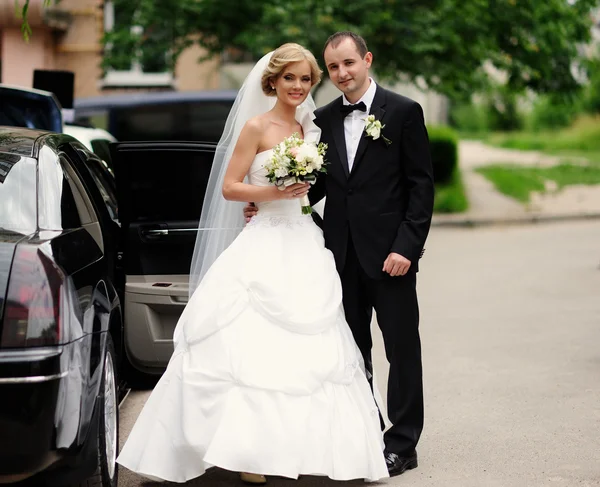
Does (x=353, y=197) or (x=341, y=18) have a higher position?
(x=341, y=18)

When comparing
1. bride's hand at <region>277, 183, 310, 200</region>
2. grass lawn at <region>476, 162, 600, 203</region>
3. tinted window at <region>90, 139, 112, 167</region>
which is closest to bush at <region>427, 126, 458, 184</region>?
grass lawn at <region>476, 162, 600, 203</region>

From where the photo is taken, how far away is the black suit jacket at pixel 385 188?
468cm

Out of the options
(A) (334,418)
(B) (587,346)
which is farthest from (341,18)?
(A) (334,418)

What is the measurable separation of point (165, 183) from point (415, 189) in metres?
1.89

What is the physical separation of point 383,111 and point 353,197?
425mm

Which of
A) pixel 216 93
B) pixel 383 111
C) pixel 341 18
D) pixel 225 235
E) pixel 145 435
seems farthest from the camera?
pixel 341 18

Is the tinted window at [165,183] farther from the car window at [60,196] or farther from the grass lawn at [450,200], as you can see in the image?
the grass lawn at [450,200]

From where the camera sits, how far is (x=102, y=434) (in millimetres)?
4121

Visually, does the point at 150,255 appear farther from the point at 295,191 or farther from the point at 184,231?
the point at 295,191

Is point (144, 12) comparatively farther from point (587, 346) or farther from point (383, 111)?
point (383, 111)

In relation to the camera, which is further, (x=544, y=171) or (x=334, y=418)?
(x=544, y=171)

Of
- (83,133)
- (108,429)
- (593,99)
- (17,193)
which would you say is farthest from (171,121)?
(593,99)

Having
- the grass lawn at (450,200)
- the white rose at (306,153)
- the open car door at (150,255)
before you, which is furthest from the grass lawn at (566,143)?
the white rose at (306,153)

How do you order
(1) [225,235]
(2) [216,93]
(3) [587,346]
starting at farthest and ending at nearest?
(2) [216,93] < (3) [587,346] < (1) [225,235]
